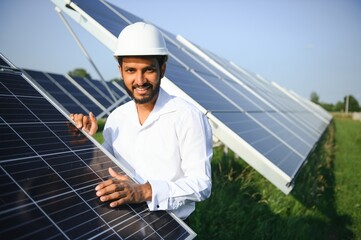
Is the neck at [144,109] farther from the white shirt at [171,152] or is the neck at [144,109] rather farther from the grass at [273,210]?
the grass at [273,210]

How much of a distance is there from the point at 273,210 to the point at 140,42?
520 cm

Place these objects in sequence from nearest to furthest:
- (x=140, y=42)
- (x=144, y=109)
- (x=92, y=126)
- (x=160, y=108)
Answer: (x=140, y=42) < (x=160, y=108) < (x=144, y=109) < (x=92, y=126)

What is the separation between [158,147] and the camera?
9.43 feet

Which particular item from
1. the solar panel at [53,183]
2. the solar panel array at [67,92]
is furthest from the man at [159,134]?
the solar panel array at [67,92]

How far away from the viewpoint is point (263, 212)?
6477mm

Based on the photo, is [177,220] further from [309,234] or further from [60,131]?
[309,234]

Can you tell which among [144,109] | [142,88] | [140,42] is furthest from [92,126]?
[140,42]

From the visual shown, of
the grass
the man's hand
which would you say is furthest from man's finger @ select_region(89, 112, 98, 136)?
the grass

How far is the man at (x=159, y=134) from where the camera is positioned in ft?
8.47

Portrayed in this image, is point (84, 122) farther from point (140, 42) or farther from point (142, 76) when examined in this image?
point (140, 42)

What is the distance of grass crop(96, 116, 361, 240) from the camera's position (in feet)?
18.3

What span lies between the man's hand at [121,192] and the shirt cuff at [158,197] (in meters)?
0.04

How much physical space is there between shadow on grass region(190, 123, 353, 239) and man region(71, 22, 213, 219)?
254cm

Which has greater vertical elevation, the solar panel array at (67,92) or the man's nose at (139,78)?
the man's nose at (139,78)
